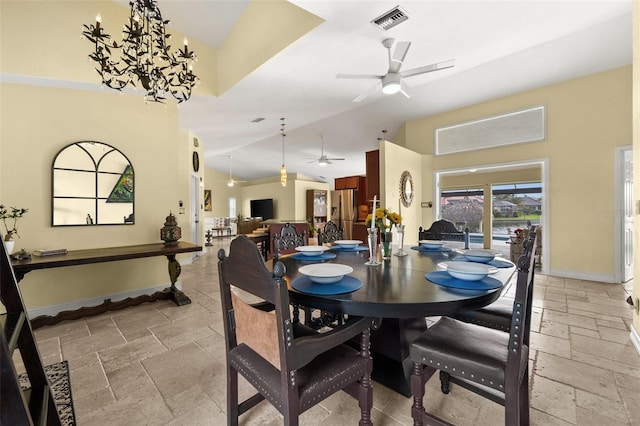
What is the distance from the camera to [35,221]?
283cm

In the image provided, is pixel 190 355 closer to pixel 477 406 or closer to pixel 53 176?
pixel 477 406

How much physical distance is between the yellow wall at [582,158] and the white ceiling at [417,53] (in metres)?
0.28

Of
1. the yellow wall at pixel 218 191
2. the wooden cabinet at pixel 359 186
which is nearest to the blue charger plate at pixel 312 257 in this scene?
the wooden cabinet at pixel 359 186

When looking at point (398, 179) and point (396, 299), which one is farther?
point (398, 179)

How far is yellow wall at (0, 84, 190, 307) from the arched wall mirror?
0.21 ft

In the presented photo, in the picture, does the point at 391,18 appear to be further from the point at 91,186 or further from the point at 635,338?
the point at 91,186

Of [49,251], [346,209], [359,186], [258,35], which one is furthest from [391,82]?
[346,209]

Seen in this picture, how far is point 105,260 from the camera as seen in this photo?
2727 millimetres

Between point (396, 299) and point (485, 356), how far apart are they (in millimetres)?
448

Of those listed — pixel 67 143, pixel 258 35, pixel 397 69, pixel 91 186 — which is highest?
pixel 258 35

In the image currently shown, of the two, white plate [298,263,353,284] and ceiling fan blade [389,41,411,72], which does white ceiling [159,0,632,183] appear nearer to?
ceiling fan blade [389,41,411,72]

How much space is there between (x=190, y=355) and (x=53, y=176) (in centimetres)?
248

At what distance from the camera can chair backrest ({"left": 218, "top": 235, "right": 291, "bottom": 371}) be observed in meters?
0.97

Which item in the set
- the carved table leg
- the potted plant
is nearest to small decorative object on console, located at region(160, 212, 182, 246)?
the carved table leg
